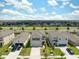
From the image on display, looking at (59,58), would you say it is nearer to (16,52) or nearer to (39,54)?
(39,54)

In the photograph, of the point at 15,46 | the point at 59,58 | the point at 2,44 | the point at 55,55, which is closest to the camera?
the point at 59,58

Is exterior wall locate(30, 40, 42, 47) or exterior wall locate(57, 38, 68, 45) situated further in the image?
exterior wall locate(57, 38, 68, 45)

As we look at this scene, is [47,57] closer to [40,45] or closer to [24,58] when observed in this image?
[24,58]

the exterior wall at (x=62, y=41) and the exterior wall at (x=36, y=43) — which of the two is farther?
the exterior wall at (x=62, y=41)

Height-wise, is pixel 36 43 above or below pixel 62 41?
below

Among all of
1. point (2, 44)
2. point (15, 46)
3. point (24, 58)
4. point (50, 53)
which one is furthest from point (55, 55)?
point (2, 44)

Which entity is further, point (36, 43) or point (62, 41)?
point (62, 41)

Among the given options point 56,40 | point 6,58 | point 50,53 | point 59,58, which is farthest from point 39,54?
point 56,40

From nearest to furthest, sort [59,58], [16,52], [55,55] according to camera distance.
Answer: [59,58] < [55,55] < [16,52]

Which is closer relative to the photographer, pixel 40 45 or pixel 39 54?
pixel 39 54
